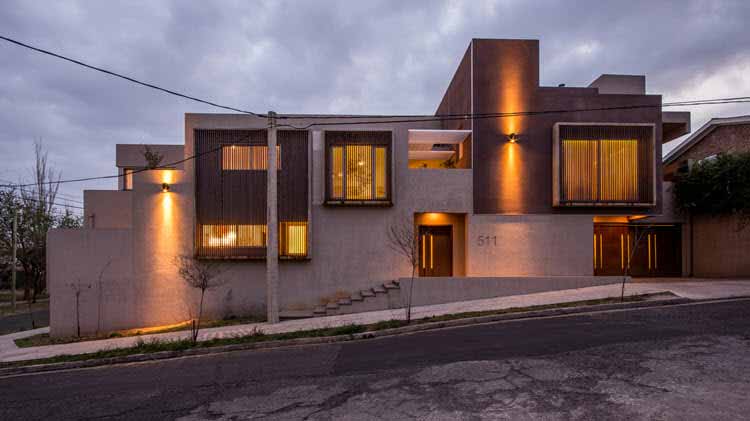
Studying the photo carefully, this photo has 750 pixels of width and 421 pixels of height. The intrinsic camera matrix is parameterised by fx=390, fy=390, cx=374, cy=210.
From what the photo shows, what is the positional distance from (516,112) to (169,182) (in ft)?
47.2

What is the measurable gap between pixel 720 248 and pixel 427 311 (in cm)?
1480

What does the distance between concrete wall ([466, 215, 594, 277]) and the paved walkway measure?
1569 millimetres

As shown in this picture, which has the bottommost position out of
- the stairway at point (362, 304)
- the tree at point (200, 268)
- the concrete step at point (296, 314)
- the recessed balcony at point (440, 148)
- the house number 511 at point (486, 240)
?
the concrete step at point (296, 314)

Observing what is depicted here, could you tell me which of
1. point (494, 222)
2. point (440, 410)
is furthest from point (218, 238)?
point (440, 410)

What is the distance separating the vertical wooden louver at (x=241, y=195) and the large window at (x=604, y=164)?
413 inches

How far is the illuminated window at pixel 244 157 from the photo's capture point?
51.7ft

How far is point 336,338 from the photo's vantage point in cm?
968

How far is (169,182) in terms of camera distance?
15648 millimetres

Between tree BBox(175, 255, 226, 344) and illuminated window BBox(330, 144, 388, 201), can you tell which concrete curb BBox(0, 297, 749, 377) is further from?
illuminated window BBox(330, 144, 388, 201)

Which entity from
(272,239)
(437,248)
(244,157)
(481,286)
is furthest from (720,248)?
(244,157)

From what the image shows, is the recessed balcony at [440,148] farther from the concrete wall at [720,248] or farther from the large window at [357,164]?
the concrete wall at [720,248]

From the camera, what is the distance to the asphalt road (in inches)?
200

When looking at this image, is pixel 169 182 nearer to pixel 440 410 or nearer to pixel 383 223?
pixel 383 223

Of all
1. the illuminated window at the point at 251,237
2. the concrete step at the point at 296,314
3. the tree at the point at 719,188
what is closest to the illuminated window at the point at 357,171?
the illuminated window at the point at 251,237
